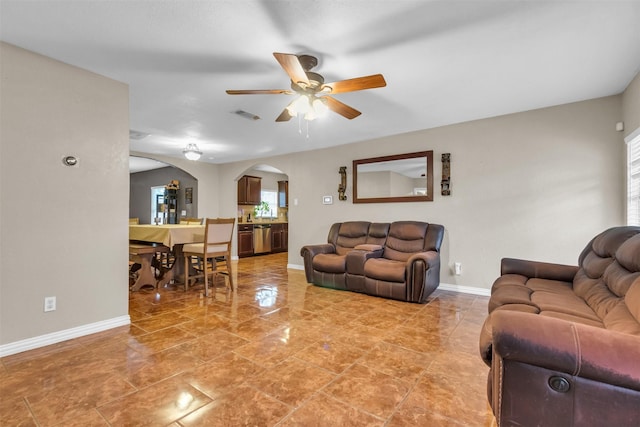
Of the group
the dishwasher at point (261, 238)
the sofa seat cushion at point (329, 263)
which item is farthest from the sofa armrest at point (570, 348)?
the dishwasher at point (261, 238)

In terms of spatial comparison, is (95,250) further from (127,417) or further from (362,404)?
(362,404)

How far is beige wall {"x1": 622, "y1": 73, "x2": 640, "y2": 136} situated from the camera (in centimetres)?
268

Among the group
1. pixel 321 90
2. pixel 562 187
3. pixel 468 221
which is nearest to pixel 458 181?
pixel 468 221

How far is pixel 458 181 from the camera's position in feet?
13.7

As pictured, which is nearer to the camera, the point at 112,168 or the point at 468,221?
the point at 112,168

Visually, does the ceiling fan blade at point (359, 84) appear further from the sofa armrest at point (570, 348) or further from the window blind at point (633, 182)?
the window blind at point (633, 182)

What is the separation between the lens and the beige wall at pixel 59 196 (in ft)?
7.37

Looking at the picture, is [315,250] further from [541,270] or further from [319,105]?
[541,270]

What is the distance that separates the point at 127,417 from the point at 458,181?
4.26m

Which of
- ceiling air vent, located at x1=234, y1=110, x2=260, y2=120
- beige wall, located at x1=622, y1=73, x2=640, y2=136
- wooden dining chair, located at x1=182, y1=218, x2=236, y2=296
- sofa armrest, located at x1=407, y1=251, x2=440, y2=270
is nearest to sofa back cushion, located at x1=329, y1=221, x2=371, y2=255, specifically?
sofa armrest, located at x1=407, y1=251, x2=440, y2=270

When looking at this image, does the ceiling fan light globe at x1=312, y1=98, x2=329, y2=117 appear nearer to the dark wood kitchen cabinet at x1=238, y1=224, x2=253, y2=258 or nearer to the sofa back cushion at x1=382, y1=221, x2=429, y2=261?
the sofa back cushion at x1=382, y1=221, x2=429, y2=261

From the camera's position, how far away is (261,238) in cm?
775

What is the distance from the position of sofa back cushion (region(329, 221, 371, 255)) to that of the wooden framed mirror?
0.48 m

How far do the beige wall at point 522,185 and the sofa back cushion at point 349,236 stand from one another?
34 centimetres
